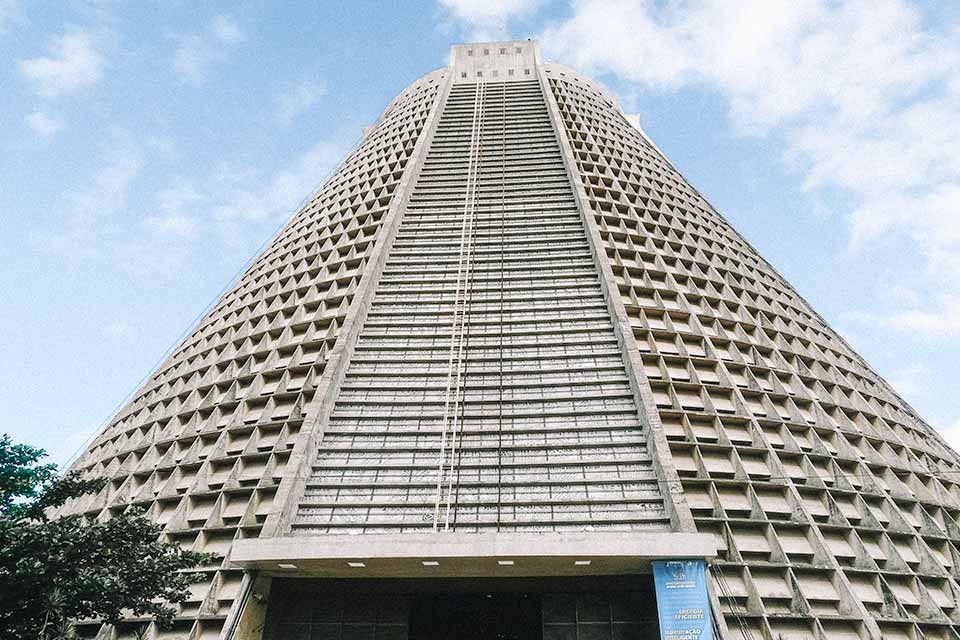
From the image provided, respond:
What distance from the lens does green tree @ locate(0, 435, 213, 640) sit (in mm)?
12234

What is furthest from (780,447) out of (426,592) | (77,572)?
(77,572)

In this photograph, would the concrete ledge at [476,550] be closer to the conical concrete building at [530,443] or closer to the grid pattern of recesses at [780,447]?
the conical concrete building at [530,443]

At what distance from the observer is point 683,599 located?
1363 cm

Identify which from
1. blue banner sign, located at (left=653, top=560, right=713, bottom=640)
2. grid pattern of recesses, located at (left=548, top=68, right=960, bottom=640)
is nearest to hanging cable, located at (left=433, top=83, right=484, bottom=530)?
blue banner sign, located at (left=653, top=560, right=713, bottom=640)

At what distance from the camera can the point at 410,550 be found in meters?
14.0

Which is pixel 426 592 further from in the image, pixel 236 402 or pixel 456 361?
pixel 236 402

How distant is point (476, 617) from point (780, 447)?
10952 mm

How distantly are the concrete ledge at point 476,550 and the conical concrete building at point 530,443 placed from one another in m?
0.06

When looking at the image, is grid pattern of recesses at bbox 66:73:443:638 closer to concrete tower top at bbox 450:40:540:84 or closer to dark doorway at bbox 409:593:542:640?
dark doorway at bbox 409:593:542:640

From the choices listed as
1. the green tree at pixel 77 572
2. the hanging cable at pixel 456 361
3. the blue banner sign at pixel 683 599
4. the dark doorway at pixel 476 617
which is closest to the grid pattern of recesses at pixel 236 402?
the green tree at pixel 77 572

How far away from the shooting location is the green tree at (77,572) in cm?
1223

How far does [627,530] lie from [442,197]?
18.7 meters

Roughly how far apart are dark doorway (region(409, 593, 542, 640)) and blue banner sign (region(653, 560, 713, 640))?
511cm

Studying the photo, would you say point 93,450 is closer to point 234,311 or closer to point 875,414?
point 234,311
